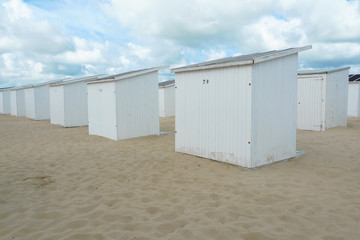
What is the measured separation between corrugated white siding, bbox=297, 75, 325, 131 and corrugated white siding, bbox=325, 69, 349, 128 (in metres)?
0.30

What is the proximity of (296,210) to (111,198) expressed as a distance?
3.11 metres

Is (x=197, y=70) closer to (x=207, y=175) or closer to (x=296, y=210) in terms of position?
(x=207, y=175)

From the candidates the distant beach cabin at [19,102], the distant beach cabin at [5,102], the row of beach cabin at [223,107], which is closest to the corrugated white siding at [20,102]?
the distant beach cabin at [19,102]

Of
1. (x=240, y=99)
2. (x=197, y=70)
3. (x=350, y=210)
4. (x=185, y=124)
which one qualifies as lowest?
(x=350, y=210)

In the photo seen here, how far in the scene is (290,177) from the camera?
244 inches

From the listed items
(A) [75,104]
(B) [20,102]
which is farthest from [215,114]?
(B) [20,102]

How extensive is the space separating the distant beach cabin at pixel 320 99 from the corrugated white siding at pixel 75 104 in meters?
12.3

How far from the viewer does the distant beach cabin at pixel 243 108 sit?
668cm

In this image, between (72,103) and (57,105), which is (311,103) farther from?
(57,105)

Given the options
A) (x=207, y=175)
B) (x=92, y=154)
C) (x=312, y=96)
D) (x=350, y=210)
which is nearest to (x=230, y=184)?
(x=207, y=175)

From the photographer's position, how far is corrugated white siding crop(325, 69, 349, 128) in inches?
517

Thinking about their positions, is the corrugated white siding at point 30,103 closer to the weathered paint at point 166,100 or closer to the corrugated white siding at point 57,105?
the corrugated white siding at point 57,105

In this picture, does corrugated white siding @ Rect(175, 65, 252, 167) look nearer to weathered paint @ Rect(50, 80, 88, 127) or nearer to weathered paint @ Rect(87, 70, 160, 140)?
weathered paint @ Rect(87, 70, 160, 140)

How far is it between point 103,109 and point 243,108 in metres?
7.34
